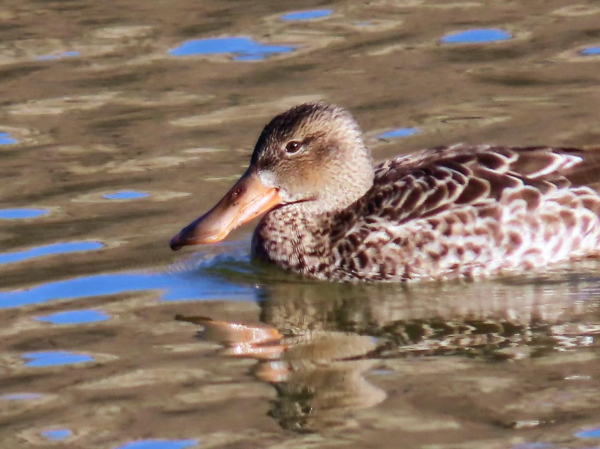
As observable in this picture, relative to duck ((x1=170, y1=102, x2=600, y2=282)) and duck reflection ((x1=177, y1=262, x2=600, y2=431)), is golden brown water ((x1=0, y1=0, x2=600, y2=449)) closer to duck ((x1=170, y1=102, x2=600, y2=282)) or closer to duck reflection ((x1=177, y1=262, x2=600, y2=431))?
duck reflection ((x1=177, y1=262, x2=600, y2=431))

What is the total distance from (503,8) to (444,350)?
679cm

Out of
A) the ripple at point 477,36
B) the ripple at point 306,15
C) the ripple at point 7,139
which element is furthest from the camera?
the ripple at point 306,15

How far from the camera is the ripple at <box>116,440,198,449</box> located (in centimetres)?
645

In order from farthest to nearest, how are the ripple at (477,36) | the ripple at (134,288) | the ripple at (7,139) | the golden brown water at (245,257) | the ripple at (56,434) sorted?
1. the ripple at (477,36)
2. the ripple at (7,139)
3. the ripple at (134,288)
4. the golden brown water at (245,257)
5. the ripple at (56,434)

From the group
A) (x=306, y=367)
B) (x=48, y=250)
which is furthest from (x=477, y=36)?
(x=306, y=367)

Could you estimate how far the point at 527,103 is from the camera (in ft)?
38.0

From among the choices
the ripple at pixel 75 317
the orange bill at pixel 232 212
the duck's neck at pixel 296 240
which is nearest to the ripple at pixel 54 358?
the ripple at pixel 75 317

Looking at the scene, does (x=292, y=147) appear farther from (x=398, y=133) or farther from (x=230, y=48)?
(x=230, y=48)

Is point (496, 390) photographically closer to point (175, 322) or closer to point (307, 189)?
point (175, 322)

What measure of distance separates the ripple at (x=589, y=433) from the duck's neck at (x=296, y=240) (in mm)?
2842

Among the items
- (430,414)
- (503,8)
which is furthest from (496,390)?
(503,8)

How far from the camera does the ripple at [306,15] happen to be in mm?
13602

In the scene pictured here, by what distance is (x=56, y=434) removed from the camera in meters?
6.62

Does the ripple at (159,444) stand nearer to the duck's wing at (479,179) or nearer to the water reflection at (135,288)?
the water reflection at (135,288)
